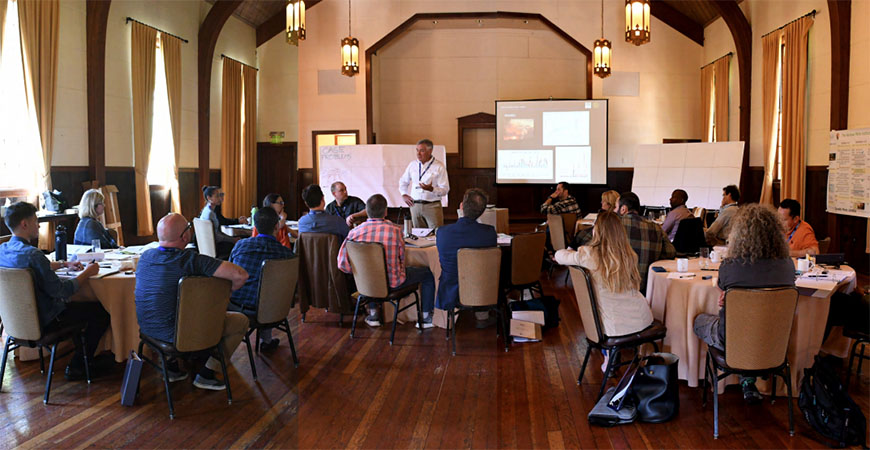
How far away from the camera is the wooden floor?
3.33 meters

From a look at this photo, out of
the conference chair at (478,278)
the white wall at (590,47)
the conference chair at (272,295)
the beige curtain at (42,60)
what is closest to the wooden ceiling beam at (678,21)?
the white wall at (590,47)

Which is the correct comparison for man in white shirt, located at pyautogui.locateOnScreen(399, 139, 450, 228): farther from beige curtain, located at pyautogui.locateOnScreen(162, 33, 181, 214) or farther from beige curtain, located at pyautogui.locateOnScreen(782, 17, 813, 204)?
beige curtain, located at pyautogui.locateOnScreen(782, 17, 813, 204)

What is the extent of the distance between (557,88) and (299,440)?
36.0 feet

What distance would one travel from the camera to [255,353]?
16.0ft

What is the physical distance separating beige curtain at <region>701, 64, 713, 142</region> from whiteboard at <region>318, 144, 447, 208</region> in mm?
5276

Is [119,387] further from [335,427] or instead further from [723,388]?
[723,388]

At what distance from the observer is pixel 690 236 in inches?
230

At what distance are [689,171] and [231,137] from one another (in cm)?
858

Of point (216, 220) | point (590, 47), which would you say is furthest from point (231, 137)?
point (590, 47)

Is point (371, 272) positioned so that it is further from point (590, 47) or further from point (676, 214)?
point (590, 47)

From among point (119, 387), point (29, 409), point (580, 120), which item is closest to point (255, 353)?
point (119, 387)

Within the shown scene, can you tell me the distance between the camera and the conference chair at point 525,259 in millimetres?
5293

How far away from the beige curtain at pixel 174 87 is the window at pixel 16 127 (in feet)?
9.64

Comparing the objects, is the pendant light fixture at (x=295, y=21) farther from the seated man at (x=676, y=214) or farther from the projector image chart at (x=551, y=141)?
the seated man at (x=676, y=214)
